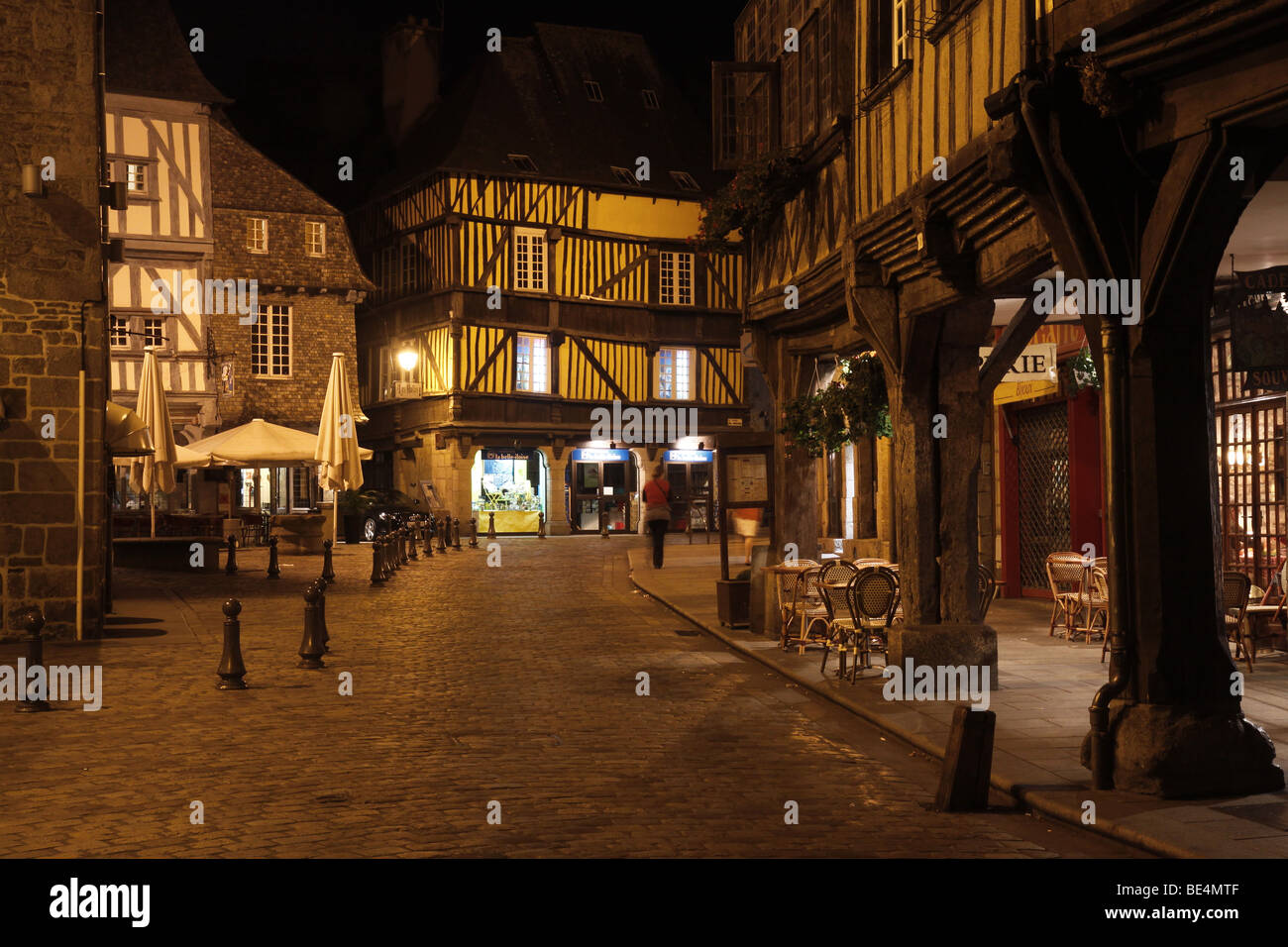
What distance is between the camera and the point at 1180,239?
6496 mm

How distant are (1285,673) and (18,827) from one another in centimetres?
900

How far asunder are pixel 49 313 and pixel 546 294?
84.9 ft

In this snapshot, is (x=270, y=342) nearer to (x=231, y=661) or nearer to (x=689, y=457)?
(x=689, y=457)

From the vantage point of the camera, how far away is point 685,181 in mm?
42594

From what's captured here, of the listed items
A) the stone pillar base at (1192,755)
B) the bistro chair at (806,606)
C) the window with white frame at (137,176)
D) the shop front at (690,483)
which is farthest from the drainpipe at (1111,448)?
the shop front at (690,483)

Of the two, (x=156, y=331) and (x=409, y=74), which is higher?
(x=409, y=74)

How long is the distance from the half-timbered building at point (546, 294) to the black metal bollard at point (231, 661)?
2779 centimetres

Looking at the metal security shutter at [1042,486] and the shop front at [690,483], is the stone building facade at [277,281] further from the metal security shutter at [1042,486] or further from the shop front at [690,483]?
the metal security shutter at [1042,486]

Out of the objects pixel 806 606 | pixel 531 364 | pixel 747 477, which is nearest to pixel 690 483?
pixel 531 364

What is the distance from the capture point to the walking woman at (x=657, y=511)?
23.9 m

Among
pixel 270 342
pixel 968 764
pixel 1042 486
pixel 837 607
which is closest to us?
pixel 968 764

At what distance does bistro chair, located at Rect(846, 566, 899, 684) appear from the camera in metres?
10.7

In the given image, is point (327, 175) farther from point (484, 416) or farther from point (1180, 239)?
point (1180, 239)

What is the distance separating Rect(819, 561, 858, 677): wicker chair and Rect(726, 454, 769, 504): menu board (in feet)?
7.01
